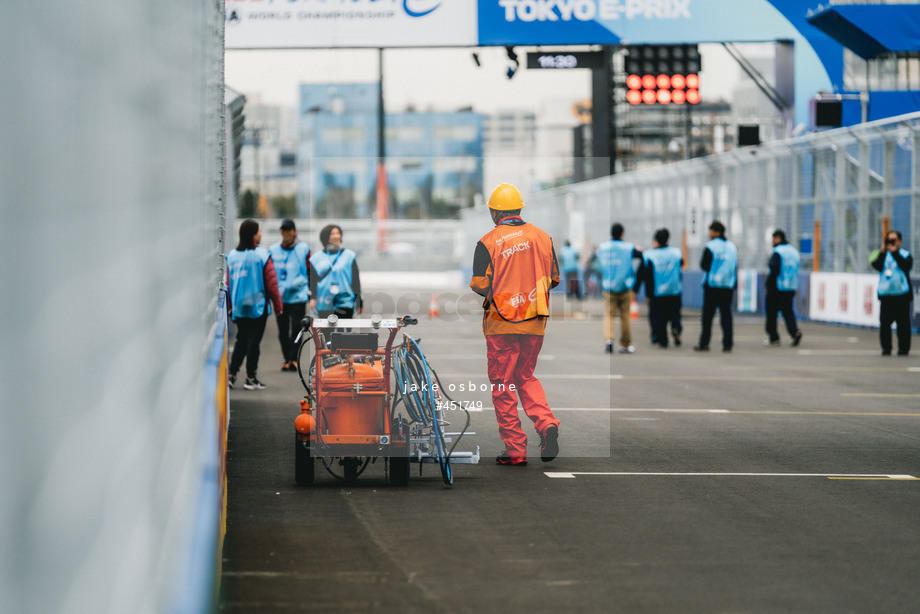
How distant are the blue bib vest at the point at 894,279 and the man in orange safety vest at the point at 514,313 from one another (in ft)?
35.8

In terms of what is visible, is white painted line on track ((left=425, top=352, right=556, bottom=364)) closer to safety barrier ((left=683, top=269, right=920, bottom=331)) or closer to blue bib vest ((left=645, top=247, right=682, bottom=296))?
blue bib vest ((left=645, top=247, right=682, bottom=296))

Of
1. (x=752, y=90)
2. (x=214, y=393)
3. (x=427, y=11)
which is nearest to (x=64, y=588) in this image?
(x=214, y=393)

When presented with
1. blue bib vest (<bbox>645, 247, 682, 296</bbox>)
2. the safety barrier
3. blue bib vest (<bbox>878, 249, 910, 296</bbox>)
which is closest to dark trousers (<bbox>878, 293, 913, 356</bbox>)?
blue bib vest (<bbox>878, 249, 910, 296</bbox>)

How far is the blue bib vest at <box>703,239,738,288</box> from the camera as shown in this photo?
19.3 metres

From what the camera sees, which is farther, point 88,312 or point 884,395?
point 884,395

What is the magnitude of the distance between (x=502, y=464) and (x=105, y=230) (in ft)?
24.1

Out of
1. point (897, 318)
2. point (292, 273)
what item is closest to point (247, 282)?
point (292, 273)

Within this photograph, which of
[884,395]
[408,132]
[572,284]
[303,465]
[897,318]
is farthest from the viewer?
[408,132]

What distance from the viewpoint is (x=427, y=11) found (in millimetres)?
27719

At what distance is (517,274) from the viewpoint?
8.80 meters

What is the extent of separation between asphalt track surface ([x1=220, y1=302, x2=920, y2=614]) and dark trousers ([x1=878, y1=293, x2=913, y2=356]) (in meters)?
5.42

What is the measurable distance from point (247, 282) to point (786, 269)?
1053 cm

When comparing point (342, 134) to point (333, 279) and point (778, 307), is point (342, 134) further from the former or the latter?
point (333, 279)

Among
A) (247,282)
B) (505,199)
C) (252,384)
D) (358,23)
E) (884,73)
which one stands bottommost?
(252,384)
